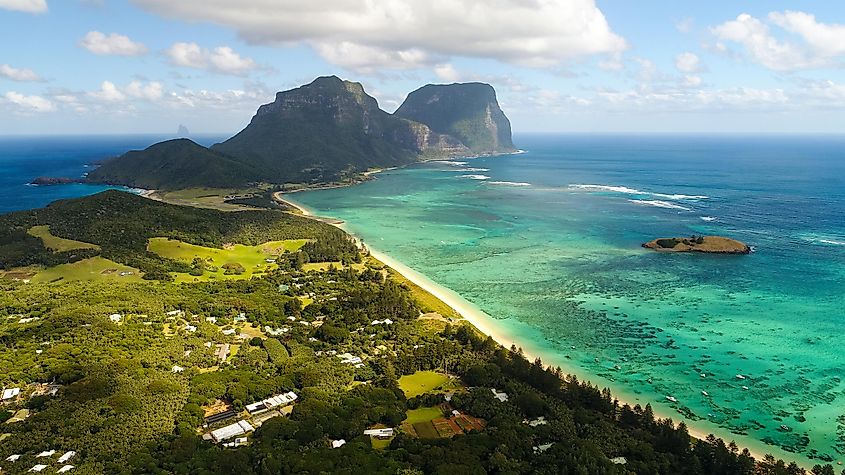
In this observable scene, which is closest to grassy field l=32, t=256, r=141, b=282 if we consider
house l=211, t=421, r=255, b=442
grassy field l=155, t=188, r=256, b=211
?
house l=211, t=421, r=255, b=442

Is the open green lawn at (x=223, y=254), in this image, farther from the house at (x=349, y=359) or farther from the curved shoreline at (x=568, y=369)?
the house at (x=349, y=359)

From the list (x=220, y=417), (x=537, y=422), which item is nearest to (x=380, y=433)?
(x=537, y=422)

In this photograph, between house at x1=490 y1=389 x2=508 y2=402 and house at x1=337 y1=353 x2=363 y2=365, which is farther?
house at x1=337 y1=353 x2=363 y2=365

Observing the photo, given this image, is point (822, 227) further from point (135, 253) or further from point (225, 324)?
point (135, 253)

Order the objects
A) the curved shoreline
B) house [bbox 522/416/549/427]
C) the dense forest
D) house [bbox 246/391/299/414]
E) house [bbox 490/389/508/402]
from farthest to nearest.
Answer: house [bbox 490/389/508/402] < house [bbox 246/391/299/414] < house [bbox 522/416/549/427] < the curved shoreline < the dense forest

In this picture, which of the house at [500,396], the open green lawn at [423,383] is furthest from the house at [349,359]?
the house at [500,396]

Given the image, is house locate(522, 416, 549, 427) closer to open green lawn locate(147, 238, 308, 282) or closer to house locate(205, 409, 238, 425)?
house locate(205, 409, 238, 425)

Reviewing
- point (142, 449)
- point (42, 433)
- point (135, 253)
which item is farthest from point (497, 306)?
point (135, 253)

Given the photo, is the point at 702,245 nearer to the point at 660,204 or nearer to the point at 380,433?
the point at 660,204
